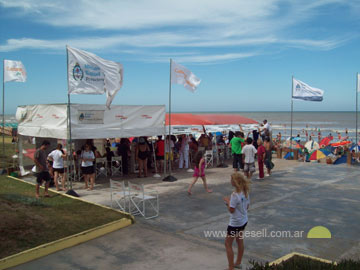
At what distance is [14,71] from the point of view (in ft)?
48.0

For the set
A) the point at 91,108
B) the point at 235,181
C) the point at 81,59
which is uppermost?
the point at 81,59

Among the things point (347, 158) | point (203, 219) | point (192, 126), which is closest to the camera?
point (203, 219)

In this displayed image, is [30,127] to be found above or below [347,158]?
above

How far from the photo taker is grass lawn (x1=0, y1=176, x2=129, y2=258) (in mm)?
6069

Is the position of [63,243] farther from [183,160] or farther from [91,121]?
[183,160]

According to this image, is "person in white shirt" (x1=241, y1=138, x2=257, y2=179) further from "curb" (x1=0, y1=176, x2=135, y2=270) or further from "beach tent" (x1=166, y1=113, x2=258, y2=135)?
"curb" (x1=0, y1=176, x2=135, y2=270)

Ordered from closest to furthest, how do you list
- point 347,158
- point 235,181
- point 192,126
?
point 235,181, point 192,126, point 347,158

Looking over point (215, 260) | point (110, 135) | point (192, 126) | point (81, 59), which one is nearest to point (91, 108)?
point (110, 135)

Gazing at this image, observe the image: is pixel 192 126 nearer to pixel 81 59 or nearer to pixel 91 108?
pixel 91 108

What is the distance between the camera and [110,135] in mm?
11914

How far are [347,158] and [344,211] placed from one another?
970 cm

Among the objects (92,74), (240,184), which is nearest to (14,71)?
(92,74)

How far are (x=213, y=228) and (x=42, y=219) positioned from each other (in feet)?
11.8

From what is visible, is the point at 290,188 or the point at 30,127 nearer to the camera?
the point at 290,188
